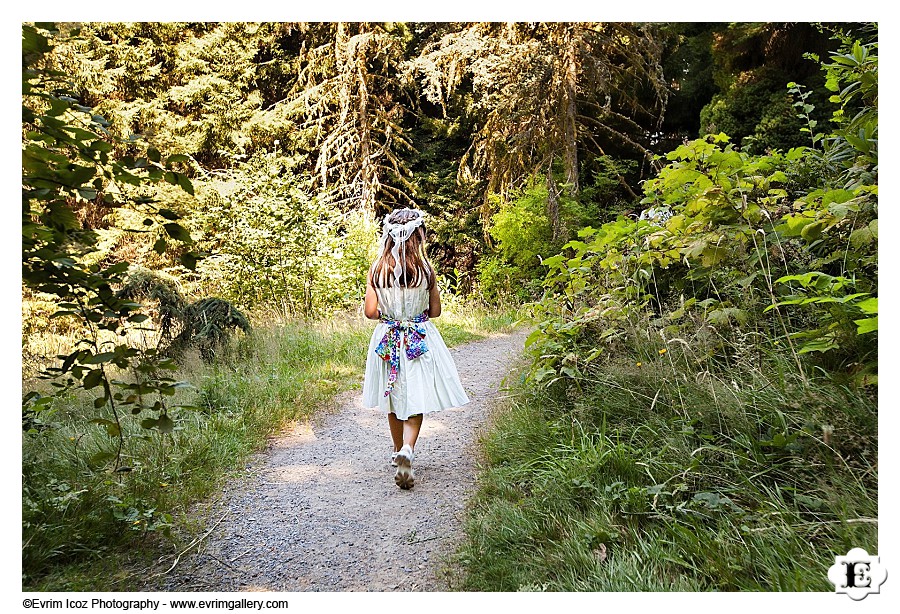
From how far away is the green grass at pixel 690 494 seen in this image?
7.64ft

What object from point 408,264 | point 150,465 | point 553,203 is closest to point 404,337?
point 408,264

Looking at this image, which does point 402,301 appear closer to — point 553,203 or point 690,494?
point 690,494

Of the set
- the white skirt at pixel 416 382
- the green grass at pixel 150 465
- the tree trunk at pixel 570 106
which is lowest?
the green grass at pixel 150 465

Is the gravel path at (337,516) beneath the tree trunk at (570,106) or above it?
beneath

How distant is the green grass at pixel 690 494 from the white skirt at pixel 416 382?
0.84m

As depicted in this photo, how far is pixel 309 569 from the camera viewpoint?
3.22 m

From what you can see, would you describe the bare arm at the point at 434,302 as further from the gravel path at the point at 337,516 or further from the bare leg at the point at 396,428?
the gravel path at the point at 337,516

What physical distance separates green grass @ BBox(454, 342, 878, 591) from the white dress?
856 mm

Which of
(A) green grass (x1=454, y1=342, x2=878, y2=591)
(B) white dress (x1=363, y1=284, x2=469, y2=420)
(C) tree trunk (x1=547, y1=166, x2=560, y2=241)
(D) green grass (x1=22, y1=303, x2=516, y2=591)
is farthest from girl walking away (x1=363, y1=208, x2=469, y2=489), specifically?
(C) tree trunk (x1=547, y1=166, x2=560, y2=241)

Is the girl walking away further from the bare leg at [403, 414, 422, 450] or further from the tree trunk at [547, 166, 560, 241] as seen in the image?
the tree trunk at [547, 166, 560, 241]

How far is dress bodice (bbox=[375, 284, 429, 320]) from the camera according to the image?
4422 mm

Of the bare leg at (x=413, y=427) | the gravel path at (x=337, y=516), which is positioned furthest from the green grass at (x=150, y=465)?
the bare leg at (x=413, y=427)

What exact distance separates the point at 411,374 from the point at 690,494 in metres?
2.16

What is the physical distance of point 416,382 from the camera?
14.5ft
